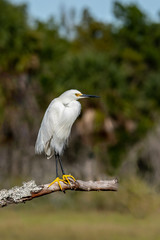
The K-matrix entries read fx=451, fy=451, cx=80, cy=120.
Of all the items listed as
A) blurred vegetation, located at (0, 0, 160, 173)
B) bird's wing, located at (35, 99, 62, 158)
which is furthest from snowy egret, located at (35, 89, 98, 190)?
blurred vegetation, located at (0, 0, 160, 173)

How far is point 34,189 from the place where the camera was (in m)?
3.08

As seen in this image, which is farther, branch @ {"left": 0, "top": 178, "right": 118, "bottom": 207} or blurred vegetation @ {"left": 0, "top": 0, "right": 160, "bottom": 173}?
blurred vegetation @ {"left": 0, "top": 0, "right": 160, "bottom": 173}

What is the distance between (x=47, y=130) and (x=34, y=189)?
3.65 feet

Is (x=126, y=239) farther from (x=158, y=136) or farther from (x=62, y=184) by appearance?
(x=62, y=184)

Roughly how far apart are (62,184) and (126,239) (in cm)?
550

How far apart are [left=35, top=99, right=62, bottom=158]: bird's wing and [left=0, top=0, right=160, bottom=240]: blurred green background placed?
194 inches

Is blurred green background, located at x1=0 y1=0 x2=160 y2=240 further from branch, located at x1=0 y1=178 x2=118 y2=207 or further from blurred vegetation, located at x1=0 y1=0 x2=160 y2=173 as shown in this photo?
branch, located at x1=0 y1=178 x2=118 y2=207

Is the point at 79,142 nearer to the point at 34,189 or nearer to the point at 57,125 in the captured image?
the point at 57,125

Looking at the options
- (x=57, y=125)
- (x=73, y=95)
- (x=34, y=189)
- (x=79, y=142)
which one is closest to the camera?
(x=34, y=189)

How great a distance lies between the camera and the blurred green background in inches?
391

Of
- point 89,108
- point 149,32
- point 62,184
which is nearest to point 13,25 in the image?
point 89,108

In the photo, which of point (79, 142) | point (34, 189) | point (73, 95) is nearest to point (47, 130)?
point (73, 95)

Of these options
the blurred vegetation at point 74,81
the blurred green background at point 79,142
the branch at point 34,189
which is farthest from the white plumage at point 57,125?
the blurred vegetation at point 74,81

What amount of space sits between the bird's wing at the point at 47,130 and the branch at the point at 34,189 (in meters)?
0.80
